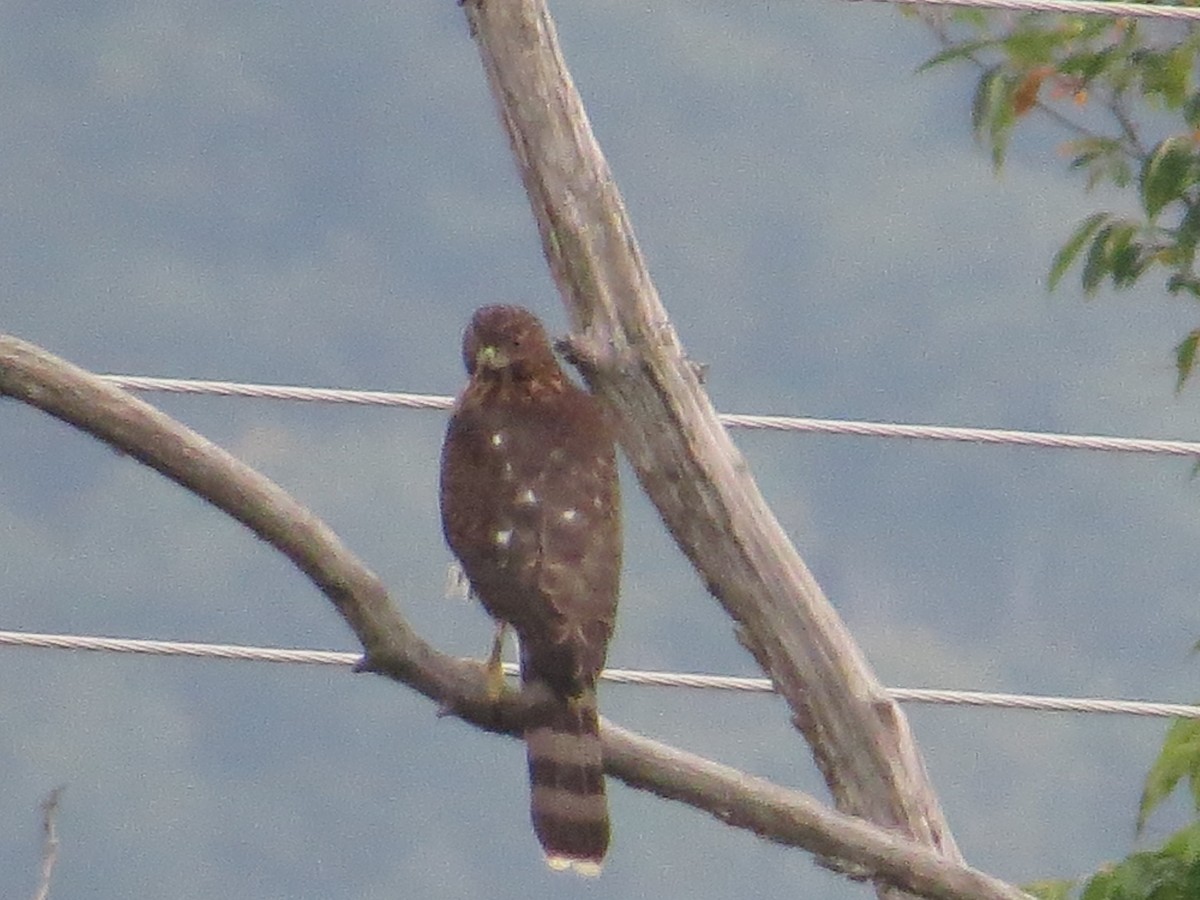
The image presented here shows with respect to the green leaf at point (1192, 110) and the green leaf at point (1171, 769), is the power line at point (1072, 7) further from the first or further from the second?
the green leaf at point (1171, 769)

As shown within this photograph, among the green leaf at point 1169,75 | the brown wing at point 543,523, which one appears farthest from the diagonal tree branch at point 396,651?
the green leaf at point 1169,75

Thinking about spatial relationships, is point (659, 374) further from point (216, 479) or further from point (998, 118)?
point (998, 118)

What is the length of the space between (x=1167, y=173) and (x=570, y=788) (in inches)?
76.7

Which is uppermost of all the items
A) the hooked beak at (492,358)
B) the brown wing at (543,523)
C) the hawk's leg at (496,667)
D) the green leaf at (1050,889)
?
the hooked beak at (492,358)

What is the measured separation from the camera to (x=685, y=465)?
139 inches

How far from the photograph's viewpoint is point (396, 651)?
2928mm

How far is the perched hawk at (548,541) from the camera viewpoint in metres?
3.33

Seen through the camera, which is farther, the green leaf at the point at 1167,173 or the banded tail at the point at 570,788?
the green leaf at the point at 1167,173

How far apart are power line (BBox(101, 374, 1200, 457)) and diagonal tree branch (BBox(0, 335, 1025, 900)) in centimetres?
78

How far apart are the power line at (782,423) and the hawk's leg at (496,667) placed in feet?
1.87

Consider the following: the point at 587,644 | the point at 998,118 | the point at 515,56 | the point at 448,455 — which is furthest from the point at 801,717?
the point at 998,118

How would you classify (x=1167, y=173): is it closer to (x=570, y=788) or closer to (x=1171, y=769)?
(x=1171, y=769)

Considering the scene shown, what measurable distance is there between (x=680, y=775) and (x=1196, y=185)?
7.20ft

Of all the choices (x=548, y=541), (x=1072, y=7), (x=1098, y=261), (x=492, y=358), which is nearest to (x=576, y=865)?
(x=548, y=541)
